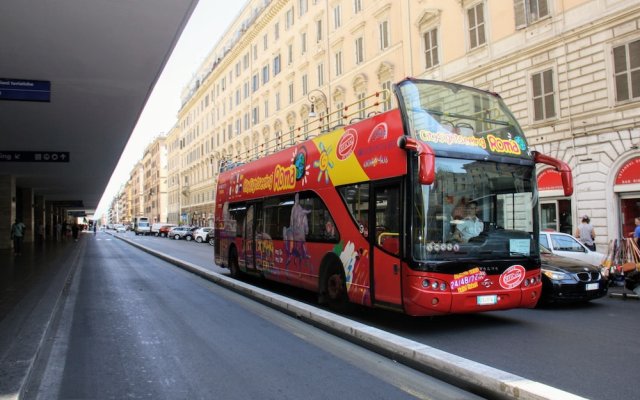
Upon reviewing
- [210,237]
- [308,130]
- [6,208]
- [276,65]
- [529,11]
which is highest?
[276,65]

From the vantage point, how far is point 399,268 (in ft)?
23.1

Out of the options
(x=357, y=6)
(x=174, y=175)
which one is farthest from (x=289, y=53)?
(x=174, y=175)

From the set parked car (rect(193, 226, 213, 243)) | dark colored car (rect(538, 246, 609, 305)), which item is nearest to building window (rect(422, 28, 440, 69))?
dark colored car (rect(538, 246, 609, 305))

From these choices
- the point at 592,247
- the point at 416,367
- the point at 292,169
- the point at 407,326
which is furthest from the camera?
the point at 592,247

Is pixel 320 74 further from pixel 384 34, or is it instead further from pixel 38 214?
pixel 38 214

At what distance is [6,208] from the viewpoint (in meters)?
29.3

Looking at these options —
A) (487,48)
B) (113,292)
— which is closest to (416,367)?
(113,292)

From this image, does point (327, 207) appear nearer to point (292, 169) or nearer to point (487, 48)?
point (292, 169)

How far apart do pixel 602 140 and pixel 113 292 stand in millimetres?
16405

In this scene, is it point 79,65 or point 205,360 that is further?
point 79,65

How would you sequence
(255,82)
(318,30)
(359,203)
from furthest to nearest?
(255,82), (318,30), (359,203)

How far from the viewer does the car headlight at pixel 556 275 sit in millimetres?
9273

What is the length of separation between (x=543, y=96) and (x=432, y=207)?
1526 cm

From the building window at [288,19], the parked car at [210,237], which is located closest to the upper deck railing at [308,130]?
the parked car at [210,237]
